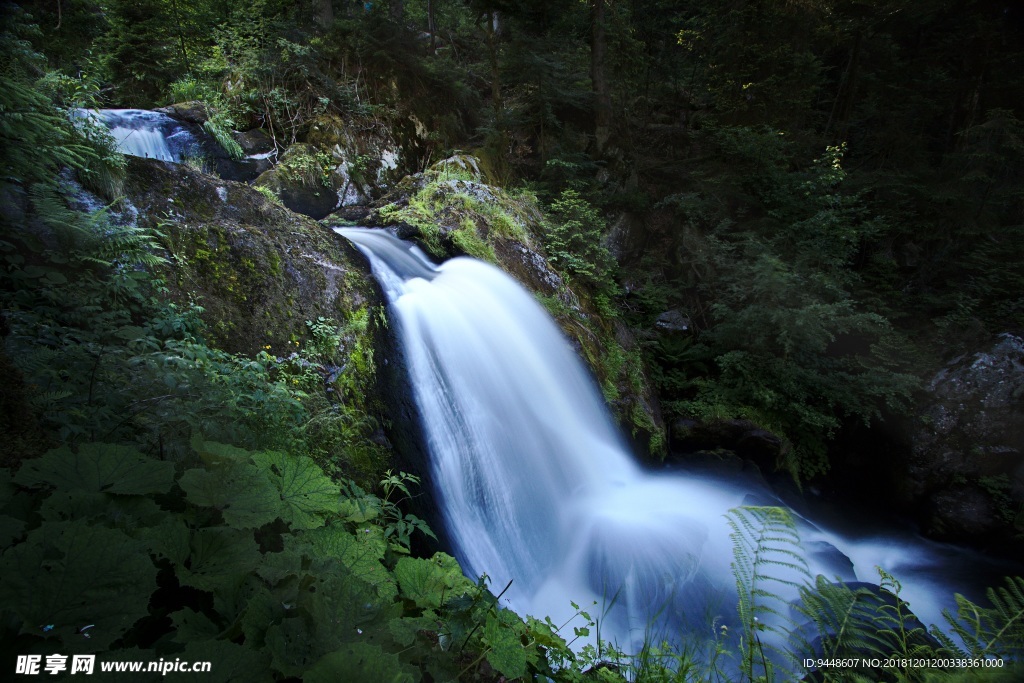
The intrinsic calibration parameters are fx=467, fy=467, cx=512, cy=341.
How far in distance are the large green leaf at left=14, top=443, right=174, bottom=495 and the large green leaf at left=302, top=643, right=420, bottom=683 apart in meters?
0.69

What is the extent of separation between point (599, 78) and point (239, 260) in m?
10.3

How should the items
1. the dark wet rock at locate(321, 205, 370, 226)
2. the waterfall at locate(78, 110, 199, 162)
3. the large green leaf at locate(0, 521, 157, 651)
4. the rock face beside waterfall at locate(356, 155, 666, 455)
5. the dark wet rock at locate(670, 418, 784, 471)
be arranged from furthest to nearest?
1. the dark wet rock at locate(670, 418, 784, 471)
2. the dark wet rock at locate(321, 205, 370, 226)
3. the rock face beside waterfall at locate(356, 155, 666, 455)
4. the waterfall at locate(78, 110, 199, 162)
5. the large green leaf at locate(0, 521, 157, 651)

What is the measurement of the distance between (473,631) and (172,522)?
1079 millimetres

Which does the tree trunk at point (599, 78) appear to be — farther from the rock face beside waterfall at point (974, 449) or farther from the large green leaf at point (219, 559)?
the large green leaf at point (219, 559)

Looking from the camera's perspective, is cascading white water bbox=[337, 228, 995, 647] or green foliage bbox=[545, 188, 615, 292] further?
green foliage bbox=[545, 188, 615, 292]

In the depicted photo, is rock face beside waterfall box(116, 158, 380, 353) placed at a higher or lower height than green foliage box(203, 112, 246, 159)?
lower

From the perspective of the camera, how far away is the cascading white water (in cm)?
434

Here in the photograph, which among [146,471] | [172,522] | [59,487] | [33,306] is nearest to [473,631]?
[172,522]

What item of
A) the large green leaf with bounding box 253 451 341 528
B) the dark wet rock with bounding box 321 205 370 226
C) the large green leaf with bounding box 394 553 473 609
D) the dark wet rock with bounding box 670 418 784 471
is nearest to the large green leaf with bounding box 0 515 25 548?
the large green leaf with bounding box 253 451 341 528

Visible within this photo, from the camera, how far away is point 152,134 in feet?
22.8

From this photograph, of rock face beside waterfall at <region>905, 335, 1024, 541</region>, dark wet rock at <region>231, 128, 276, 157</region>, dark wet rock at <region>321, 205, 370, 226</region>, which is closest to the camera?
dark wet rock at <region>321, 205, 370, 226</region>

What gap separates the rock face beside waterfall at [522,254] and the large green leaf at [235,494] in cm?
529

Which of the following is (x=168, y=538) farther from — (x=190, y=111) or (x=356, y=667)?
(x=190, y=111)

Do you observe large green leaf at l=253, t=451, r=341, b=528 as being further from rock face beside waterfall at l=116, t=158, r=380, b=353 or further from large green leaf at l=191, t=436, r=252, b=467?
rock face beside waterfall at l=116, t=158, r=380, b=353
